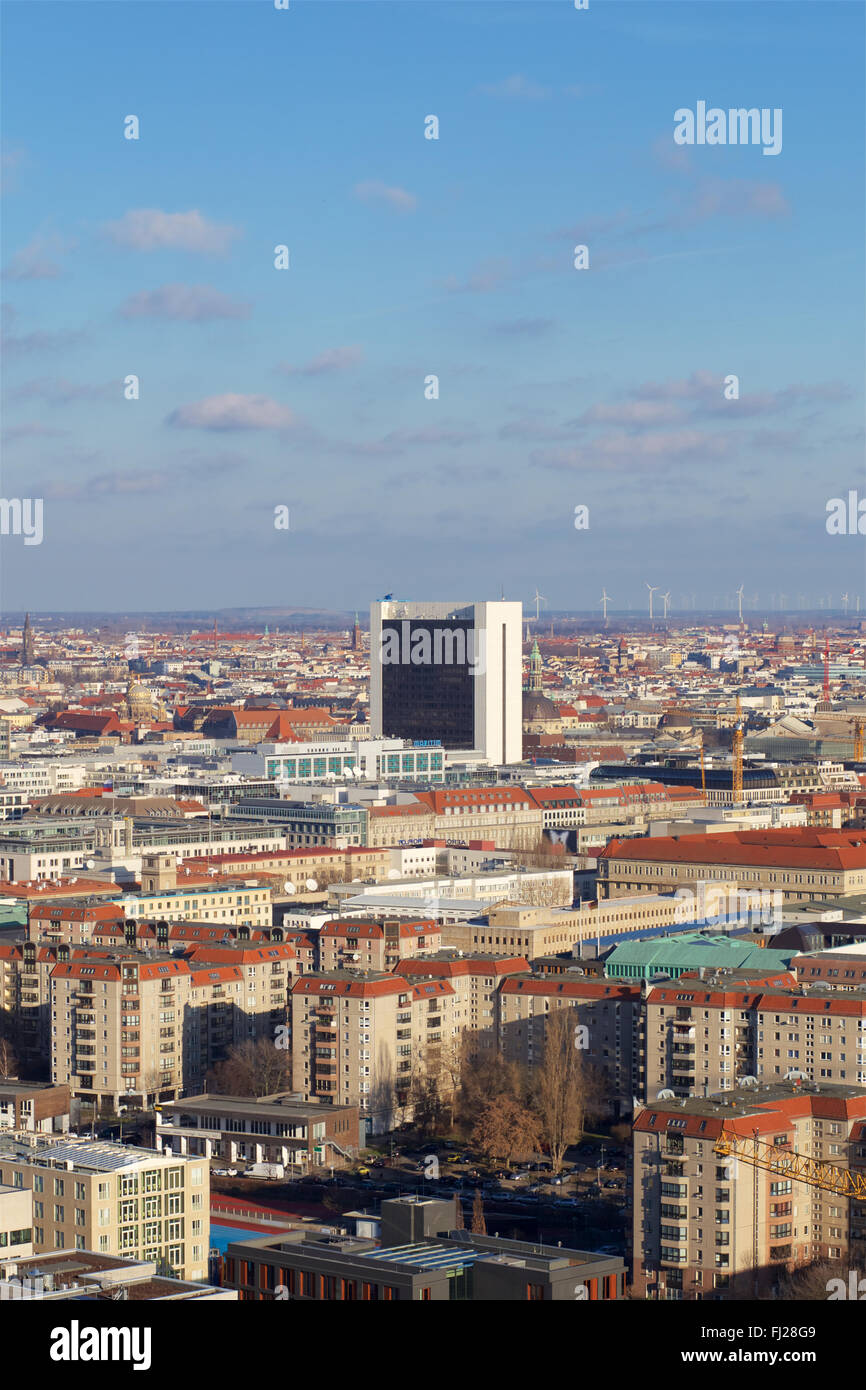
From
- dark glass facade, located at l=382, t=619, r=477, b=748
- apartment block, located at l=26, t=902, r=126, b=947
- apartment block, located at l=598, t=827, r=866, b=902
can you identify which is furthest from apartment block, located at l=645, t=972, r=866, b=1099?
dark glass facade, located at l=382, t=619, r=477, b=748

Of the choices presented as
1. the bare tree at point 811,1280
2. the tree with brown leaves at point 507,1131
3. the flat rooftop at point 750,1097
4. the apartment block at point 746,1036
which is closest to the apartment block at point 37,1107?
the tree with brown leaves at point 507,1131

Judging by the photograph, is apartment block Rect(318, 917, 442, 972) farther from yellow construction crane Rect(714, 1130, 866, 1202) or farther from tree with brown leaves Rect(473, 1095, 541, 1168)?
yellow construction crane Rect(714, 1130, 866, 1202)

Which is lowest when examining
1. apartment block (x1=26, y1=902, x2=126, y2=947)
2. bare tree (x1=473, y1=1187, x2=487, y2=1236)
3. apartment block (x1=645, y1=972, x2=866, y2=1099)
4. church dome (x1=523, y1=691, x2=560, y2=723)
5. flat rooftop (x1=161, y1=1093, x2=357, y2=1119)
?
bare tree (x1=473, y1=1187, x2=487, y2=1236)

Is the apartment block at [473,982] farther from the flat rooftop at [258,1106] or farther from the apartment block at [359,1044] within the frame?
the flat rooftop at [258,1106]

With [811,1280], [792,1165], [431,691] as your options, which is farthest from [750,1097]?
[431,691]

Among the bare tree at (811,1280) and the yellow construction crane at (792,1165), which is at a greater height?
the yellow construction crane at (792,1165)

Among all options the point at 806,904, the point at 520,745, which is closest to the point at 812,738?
the point at 520,745
